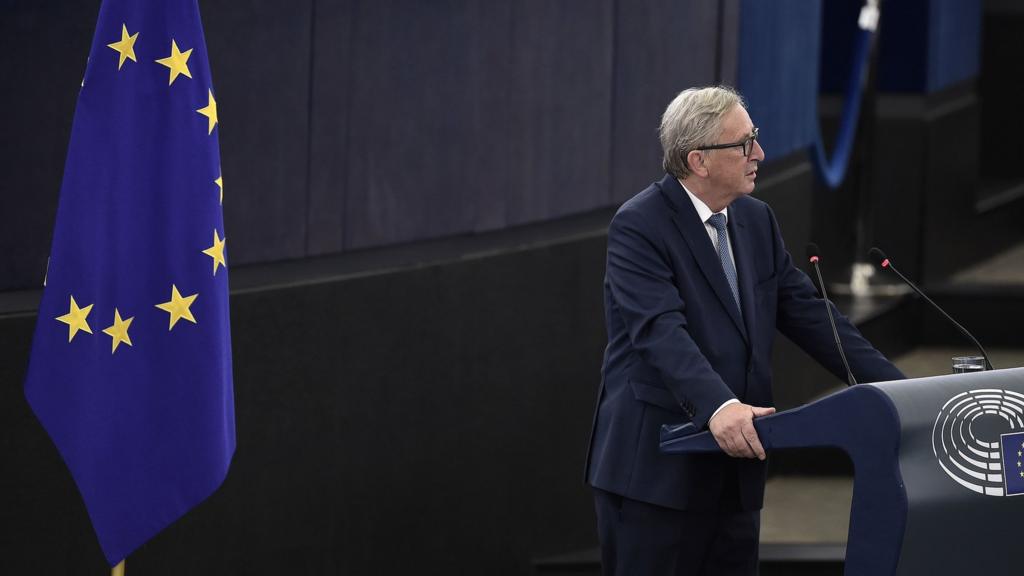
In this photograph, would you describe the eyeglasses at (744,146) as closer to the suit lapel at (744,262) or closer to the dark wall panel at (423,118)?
the suit lapel at (744,262)

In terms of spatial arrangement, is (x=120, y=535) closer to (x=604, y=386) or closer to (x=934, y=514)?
(x=604, y=386)

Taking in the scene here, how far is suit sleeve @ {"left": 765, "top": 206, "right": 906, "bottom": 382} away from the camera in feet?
11.1

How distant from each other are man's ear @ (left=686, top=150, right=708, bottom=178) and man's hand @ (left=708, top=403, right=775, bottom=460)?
48cm

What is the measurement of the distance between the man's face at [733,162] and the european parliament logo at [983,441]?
617 mm

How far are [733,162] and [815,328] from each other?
17.1 inches

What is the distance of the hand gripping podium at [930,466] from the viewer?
113 inches

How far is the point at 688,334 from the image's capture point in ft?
10.5

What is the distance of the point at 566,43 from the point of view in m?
4.80

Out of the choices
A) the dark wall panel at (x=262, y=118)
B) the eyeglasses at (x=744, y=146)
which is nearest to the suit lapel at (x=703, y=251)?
the eyeglasses at (x=744, y=146)

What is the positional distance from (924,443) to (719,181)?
0.68 metres

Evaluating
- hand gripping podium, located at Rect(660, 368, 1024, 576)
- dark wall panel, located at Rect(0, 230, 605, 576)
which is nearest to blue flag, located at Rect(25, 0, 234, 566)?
dark wall panel, located at Rect(0, 230, 605, 576)

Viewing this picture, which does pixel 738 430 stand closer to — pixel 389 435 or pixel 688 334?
pixel 688 334

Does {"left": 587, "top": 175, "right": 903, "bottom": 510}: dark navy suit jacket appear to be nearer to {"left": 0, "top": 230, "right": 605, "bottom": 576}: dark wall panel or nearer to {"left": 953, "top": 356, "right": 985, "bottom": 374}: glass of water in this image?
{"left": 953, "top": 356, "right": 985, "bottom": 374}: glass of water

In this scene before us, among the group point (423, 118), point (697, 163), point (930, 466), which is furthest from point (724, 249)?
point (423, 118)
